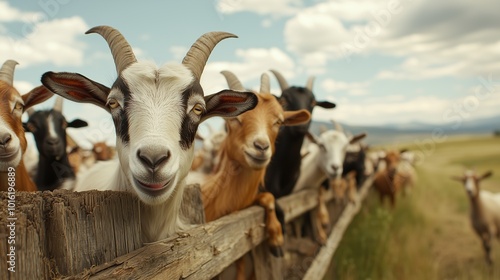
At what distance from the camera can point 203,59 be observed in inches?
88.4

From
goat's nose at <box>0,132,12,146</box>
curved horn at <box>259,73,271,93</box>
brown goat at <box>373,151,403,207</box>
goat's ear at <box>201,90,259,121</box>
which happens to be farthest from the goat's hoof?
brown goat at <box>373,151,403,207</box>

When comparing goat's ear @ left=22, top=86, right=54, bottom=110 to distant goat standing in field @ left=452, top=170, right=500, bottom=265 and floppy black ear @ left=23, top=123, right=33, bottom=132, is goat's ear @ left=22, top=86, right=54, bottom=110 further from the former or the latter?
distant goat standing in field @ left=452, top=170, right=500, bottom=265

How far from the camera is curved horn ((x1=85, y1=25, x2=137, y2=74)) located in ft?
6.88

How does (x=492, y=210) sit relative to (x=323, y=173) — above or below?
below

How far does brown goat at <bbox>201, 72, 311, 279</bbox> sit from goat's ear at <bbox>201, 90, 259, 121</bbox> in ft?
3.20

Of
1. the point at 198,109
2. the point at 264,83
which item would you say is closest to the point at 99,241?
the point at 198,109

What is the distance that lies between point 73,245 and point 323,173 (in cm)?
510

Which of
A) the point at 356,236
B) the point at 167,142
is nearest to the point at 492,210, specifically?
the point at 356,236

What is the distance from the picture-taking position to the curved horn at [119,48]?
6.88 feet

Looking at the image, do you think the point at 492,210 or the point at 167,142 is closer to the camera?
the point at 167,142

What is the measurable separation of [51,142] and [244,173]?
168 cm

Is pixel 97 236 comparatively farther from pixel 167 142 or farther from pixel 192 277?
pixel 192 277

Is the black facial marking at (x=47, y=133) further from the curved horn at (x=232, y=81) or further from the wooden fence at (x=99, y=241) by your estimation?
the wooden fence at (x=99, y=241)

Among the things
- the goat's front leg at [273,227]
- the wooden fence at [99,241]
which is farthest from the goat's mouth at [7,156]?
the goat's front leg at [273,227]
